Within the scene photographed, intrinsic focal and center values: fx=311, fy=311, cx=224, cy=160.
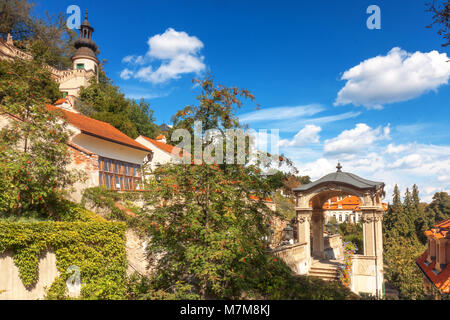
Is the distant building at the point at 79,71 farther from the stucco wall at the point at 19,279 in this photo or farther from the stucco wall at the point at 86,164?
the stucco wall at the point at 19,279

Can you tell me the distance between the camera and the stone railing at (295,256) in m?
13.4

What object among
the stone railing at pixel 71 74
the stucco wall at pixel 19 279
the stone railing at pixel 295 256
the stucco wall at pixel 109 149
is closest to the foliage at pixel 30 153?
the stucco wall at pixel 19 279

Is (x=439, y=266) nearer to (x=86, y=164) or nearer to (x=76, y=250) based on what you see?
(x=76, y=250)

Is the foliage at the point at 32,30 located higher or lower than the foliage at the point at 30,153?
higher

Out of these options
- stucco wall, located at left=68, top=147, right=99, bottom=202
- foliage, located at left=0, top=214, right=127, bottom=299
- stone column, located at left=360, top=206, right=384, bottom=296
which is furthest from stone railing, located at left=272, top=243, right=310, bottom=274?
stucco wall, located at left=68, top=147, right=99, bottom=202

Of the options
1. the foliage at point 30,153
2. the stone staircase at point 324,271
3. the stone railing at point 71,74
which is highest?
the stone railing at point 71,74

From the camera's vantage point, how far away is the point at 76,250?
402 inches

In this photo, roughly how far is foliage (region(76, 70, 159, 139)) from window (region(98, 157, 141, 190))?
11011 millimetres

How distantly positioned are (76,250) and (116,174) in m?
10.4

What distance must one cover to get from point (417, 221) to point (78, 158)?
31772 mm

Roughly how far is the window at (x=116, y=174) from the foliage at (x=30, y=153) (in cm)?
656

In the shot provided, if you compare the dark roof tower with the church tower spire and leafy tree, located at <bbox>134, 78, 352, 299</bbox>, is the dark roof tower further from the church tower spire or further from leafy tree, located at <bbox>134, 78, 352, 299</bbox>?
→ leafy tree, located at <bbox>134, 78, 352, 299</bbox>
